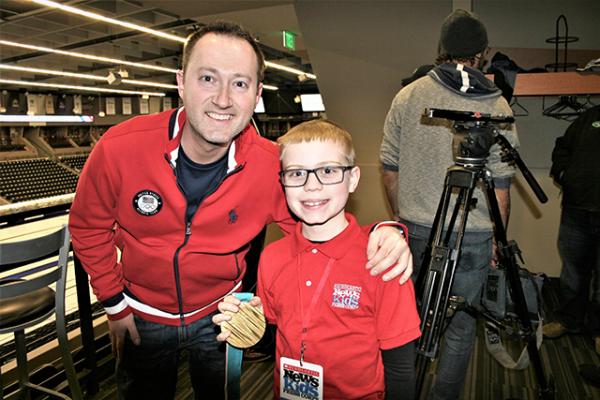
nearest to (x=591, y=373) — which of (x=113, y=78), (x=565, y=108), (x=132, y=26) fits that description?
(x=565, y=108)

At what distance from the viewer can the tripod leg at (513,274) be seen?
147 cm

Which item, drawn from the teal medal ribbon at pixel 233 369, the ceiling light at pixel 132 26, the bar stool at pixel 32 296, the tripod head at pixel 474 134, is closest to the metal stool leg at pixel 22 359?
the bar stool at pixel 32 296

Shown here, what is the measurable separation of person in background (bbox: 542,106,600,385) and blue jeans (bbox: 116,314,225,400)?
87.0 inches

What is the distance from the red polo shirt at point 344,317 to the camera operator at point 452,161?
0.71 meters

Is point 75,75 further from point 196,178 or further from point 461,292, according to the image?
point 461,292

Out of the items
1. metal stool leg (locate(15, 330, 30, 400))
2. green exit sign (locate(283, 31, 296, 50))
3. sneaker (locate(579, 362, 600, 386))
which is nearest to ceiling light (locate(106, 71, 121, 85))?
green exit sign (locate(283, 31, 296, 50))

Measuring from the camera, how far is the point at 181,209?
1233 millimetres

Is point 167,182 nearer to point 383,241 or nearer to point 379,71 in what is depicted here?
point 383,241

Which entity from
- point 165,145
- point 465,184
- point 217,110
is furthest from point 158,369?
point 465,184

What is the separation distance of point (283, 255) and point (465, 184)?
2.29 feet

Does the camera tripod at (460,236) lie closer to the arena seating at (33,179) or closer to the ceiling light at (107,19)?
the arena seating at (33,179)

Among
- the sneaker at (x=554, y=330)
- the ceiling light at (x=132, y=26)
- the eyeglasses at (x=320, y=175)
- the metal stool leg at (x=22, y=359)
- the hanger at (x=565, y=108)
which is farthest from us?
the ceiling light at (x=132, y=26)

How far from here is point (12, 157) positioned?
11.7 ft

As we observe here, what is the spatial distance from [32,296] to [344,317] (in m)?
1.43
